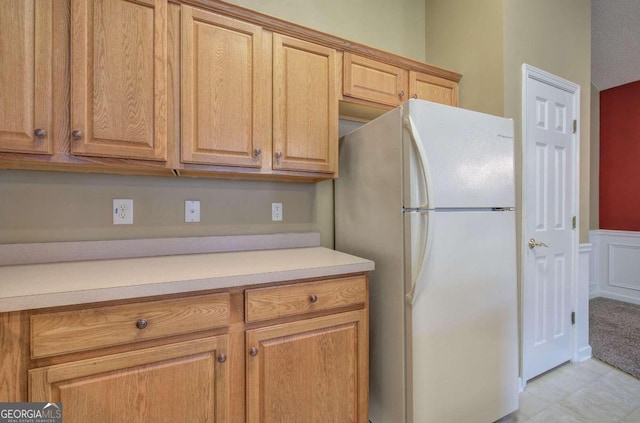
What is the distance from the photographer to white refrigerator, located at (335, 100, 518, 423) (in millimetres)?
1311

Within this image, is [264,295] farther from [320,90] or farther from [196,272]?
[320,90]

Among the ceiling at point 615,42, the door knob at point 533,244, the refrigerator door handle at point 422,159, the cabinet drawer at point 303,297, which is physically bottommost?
the cabinet drawer at point 303,297

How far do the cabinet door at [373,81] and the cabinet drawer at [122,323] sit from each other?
1.39 meters

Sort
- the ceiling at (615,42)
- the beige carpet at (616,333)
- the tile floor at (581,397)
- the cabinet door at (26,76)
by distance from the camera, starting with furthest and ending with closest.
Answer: the ceiling at (615,42) → the beige carpet at (616,333) → the tile floor at (581,397) → the cabinet door at (26,76)

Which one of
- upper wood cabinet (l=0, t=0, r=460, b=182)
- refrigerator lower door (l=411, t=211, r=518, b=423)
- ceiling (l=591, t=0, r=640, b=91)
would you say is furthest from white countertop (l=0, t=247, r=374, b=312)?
ceiling (l=591, t=0, r=640, b=91)

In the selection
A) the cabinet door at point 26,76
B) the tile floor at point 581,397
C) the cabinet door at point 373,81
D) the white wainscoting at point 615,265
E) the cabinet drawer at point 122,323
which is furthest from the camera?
the white wainscoting at point 615,265

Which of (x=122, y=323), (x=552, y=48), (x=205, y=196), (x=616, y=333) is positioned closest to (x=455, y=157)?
(x=205, y=196)

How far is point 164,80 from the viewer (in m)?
1.32

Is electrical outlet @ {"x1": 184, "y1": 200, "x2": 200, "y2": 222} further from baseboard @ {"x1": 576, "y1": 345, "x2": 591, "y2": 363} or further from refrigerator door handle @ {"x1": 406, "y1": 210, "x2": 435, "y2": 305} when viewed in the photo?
baseboard @ {"x1": 576, "y1": 345, "x2": 591, "y2": 363}

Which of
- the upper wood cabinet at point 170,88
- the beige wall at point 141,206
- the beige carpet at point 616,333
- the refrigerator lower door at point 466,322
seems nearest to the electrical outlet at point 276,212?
the beige wall at point 141,206

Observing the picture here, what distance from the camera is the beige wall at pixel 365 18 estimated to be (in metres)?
1.95

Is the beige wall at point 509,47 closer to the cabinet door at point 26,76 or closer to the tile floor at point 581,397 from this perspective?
the tile floor at point 581,397

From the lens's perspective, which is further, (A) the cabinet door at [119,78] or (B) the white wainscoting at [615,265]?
(B) the white wainscoting at [615,265]

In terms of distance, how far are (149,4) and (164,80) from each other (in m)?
0.32
